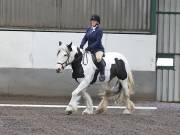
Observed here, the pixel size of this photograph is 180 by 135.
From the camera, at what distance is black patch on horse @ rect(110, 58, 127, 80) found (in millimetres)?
15359

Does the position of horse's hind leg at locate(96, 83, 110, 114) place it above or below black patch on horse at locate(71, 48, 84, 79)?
below

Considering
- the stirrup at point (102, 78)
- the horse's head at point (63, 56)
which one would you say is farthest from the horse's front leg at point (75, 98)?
the horse's head at point (63, 56)

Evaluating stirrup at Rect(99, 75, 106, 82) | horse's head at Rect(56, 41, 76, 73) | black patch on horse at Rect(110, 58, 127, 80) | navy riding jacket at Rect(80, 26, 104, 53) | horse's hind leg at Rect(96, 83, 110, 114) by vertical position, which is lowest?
horse's hind leg at Rect(96, 83, 110, 114)

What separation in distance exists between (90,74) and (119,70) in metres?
0.89

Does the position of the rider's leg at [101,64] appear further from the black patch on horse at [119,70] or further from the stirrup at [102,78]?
the black patch on horse at [119,70]

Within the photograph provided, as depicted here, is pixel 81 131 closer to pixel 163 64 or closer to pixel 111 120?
pixel 111 120

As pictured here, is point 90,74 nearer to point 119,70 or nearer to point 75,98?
point 75,98

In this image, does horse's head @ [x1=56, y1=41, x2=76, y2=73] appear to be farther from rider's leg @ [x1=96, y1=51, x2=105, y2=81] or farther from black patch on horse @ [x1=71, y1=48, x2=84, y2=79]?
rider's leg @ [x1=96, y1=51, x2=105, y2=81]

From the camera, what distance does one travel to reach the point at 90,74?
48.6ft

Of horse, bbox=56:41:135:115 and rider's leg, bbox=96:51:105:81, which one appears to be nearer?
horse, bbox=56:41:135:115

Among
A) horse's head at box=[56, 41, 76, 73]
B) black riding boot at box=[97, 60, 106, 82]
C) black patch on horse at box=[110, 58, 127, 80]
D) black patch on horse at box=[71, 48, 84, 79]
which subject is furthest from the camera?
black patch on horse at box=[110, 58, 127, 80]

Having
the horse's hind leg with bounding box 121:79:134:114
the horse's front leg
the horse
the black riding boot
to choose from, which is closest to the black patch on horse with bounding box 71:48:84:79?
the horse

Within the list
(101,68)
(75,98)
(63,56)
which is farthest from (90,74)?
(63,56)

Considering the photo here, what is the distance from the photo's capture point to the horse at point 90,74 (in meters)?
14.5
